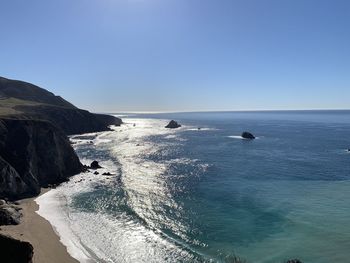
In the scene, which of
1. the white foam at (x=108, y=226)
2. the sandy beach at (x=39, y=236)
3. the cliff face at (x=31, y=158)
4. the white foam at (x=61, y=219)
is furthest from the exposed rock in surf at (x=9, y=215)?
the cliff face at (x=31, y=158)

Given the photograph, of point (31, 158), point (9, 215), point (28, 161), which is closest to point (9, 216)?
point (9, 215)

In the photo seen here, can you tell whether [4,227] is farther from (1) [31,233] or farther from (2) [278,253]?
(2) [278,253]

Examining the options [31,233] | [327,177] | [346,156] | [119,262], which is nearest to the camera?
[119,262]

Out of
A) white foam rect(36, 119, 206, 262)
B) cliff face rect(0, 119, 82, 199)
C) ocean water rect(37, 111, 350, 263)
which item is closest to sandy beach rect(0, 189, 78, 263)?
white foam rect(36, 119, 206, 262)

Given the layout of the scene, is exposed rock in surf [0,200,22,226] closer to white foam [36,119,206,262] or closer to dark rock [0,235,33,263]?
white foam [36,119,206,262]

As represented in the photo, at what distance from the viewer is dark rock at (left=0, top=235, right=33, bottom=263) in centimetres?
2845

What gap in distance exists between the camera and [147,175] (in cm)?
8656

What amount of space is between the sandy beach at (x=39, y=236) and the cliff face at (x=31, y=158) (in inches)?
317

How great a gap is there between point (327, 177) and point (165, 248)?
53.4m

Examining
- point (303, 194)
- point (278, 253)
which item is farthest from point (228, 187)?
point (278, 253)

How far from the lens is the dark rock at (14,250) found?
28453 millimetres

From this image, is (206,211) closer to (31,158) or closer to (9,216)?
(9,216)

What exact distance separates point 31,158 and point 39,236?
30.7 metres

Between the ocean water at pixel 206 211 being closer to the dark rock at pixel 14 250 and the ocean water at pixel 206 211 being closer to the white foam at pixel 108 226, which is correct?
the white foam at pixel 108 226
